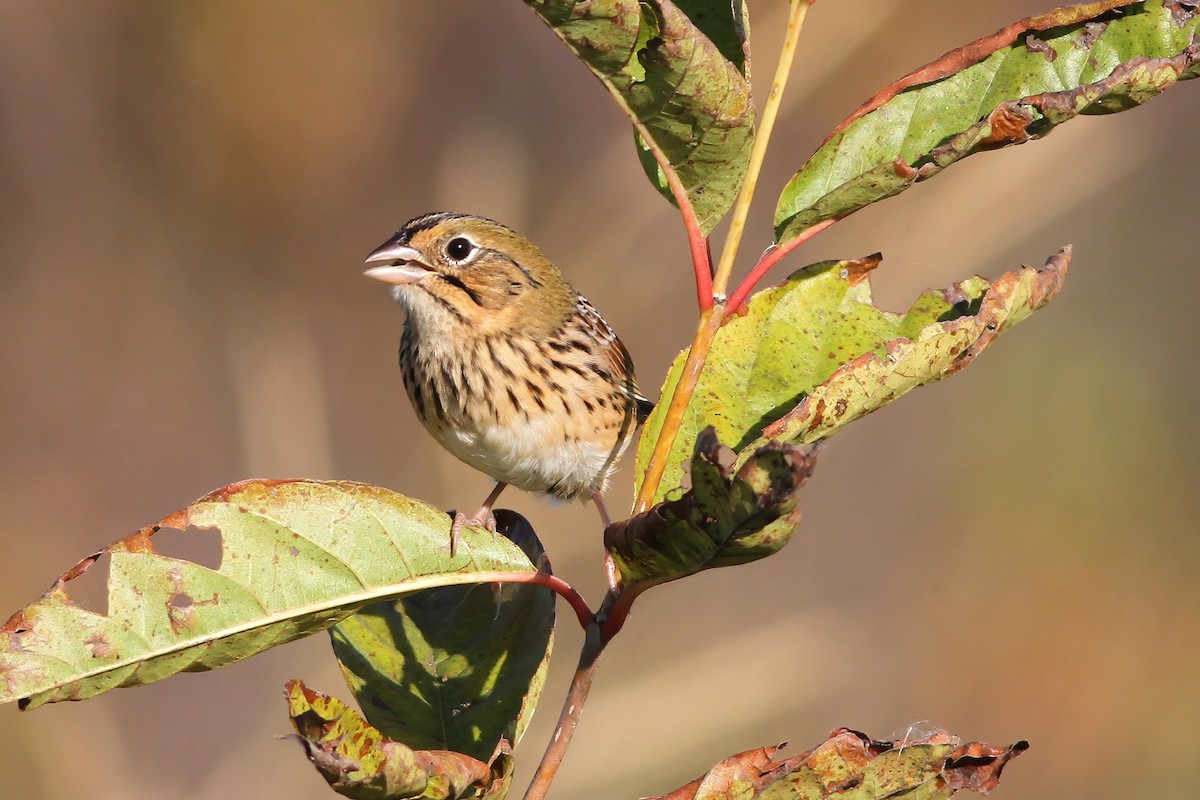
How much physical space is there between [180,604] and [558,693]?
13.3 feet

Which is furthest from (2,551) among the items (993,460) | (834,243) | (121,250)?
(993,460)

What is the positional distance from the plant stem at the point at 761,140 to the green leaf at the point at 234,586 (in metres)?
0.51

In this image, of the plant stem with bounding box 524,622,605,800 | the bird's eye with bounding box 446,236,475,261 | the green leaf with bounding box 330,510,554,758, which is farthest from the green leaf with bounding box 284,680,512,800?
the bird's eye with bounding box 446,236,475,261

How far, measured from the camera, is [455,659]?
218 centimetres

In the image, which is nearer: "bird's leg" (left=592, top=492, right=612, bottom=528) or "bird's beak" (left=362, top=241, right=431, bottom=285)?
"bird's beak" (left=362, top=241, right=431, bottom=285)

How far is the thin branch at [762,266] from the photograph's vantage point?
1.76 meters

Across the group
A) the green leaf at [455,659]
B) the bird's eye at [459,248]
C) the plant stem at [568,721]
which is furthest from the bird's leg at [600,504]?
the plant stem at [568,721]

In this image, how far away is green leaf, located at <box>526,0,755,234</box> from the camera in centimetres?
151

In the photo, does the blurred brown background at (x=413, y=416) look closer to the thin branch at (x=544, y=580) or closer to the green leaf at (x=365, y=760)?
the thin branch at (x=544, y=580)

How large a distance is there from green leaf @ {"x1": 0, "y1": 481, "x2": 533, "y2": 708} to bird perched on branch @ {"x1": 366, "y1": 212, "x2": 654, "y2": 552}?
4.82ft

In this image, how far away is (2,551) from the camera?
6.35 meters

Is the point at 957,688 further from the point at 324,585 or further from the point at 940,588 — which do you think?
the point at 324,585

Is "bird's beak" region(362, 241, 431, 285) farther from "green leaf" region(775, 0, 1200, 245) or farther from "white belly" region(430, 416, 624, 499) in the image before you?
"green leaf" region(775, 0, 1200, 245)

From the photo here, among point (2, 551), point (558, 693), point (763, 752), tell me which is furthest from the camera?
point (2, 551)
